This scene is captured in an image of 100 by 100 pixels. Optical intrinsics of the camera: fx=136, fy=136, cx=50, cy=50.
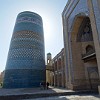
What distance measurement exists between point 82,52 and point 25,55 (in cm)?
595

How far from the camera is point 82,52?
32.4 feet

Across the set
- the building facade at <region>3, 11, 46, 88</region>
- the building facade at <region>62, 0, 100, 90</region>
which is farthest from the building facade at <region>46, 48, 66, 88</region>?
the building facade at <region>62, 0, 100, 90</region>

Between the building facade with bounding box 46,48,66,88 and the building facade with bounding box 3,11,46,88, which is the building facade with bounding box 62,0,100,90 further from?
the building facade with bounding box 3,11,46,88

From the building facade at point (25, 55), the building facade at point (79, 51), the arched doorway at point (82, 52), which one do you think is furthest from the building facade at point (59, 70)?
the arched doorway at point (82, 52)

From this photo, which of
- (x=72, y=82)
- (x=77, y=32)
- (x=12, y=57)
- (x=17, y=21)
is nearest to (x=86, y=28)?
(x=77, y=32)

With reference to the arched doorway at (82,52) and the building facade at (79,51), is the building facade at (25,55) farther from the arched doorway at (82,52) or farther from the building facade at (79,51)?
the arched doorway at (82,52)

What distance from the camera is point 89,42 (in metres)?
9.84

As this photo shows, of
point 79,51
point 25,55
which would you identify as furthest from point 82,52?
point 25,55

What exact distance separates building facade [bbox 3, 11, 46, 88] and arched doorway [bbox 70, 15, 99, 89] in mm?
4919

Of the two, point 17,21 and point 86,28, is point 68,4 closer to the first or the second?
point 86,28

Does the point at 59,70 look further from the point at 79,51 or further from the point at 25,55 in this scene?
the point at 79,51

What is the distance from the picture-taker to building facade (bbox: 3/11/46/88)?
12.7 metres

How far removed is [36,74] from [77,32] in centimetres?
586

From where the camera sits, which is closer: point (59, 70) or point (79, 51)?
point (79, 51)
